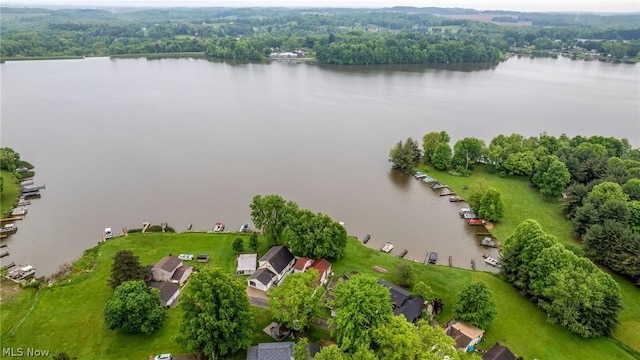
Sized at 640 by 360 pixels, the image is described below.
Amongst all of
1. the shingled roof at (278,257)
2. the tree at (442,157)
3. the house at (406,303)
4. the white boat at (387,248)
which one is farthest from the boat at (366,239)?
the tree at (442,157)

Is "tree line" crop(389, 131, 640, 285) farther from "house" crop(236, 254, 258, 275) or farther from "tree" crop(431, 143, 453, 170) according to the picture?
"house" crop(236, 254, 258, 275)

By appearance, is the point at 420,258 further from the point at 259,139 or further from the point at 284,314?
the point at 259,139

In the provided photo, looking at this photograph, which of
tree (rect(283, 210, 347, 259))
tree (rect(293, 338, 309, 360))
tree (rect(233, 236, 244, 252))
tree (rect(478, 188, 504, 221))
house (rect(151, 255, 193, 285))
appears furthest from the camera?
tree (rect(478, 188, 504, 221))

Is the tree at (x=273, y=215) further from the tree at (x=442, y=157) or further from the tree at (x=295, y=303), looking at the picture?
the tree at (x=442, y=157)

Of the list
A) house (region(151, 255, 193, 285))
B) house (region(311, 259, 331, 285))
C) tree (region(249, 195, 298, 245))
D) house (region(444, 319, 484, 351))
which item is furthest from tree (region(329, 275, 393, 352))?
house (region(151, 255, 193, 285))

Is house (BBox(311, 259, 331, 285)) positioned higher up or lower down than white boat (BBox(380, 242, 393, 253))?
higher up

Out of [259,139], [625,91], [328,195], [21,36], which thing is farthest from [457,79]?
[21,36]
